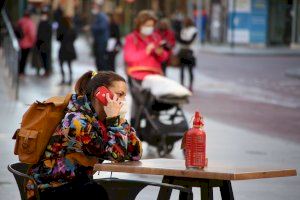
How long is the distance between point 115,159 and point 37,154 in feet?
1.40

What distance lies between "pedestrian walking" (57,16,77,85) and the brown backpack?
19736mm

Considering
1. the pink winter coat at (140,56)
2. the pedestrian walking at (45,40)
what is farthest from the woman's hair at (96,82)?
the pedestrian walking at (45,40)

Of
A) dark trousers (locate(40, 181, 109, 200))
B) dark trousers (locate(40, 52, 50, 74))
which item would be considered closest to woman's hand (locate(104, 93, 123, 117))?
dark trousers (locate(40, 181, 109, 200))

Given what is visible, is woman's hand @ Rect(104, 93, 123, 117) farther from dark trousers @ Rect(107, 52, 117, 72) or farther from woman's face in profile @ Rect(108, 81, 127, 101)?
dark trousers @ Rect(107, 52, 117, 72)

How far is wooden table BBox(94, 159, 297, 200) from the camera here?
564 centimetres

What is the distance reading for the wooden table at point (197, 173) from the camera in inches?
222

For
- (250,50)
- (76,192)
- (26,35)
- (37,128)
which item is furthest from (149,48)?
(250,50)

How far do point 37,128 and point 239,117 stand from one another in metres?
13.0

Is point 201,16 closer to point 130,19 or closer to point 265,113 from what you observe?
point 130,19

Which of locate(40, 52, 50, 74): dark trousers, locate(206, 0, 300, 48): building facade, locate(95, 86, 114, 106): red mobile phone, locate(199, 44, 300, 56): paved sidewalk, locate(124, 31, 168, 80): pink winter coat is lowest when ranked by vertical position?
locate(199, 44, 300, 56): paved sidewalk

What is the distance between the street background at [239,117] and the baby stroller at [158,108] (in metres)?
0.21

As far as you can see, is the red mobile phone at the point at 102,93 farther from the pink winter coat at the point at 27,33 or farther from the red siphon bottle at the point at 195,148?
the pink winter coat at the point at 27,33

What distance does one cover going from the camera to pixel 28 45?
28594mm

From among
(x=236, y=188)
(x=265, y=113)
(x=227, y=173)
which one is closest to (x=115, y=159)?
(x=227, y=173)
